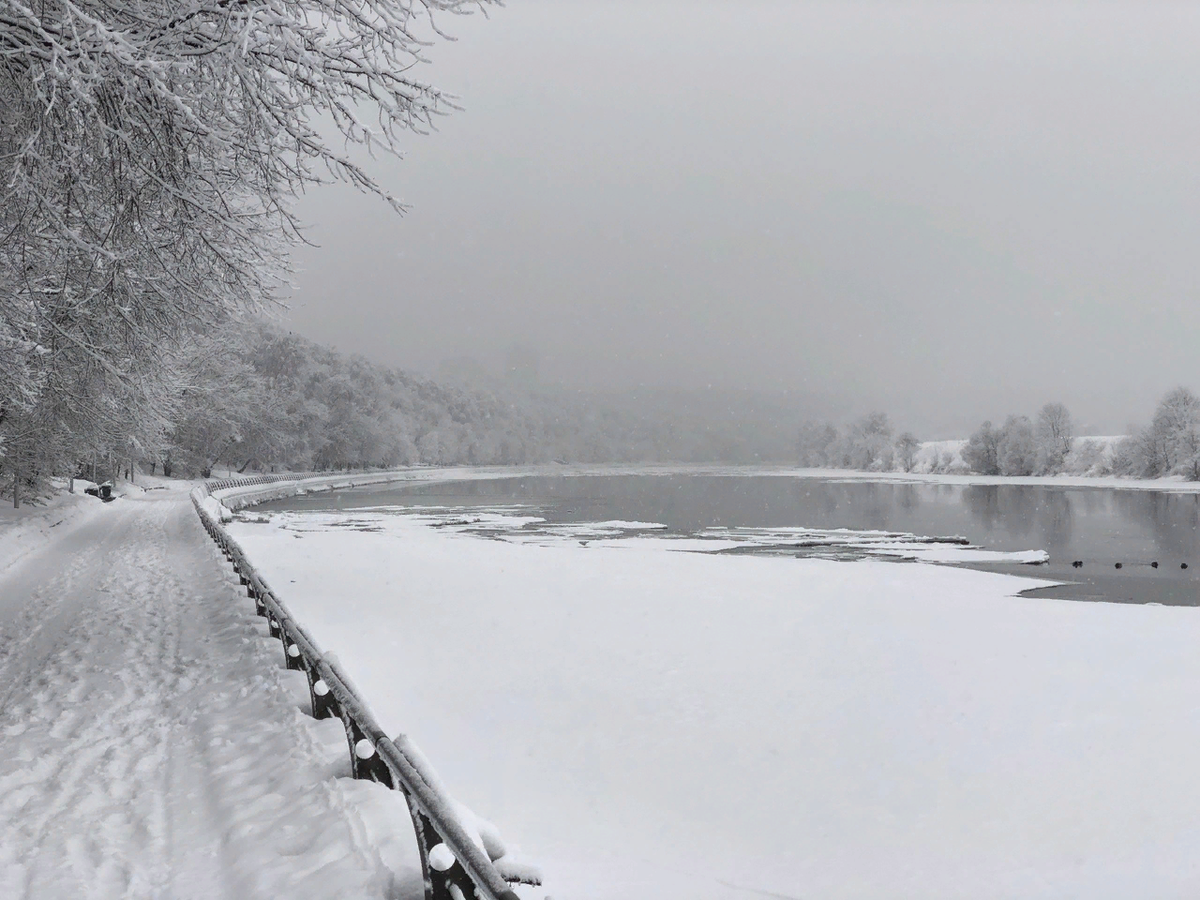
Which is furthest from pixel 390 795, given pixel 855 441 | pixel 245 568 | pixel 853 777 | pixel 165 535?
pixel 855 441

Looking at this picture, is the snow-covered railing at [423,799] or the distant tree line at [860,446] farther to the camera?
the distant tree line at [860,446]

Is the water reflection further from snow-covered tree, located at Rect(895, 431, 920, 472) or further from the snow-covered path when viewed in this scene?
snow-covered tree, located at Rect(895, 431, 920, 472)

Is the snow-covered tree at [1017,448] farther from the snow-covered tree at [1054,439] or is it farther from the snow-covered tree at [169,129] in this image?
the snow-covered tree at [169,129]

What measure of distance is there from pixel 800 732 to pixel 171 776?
234 inches

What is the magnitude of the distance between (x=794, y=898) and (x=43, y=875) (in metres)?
4.41

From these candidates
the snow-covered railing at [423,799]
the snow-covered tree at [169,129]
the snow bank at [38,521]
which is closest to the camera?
the snow-covered railing at [423,799]

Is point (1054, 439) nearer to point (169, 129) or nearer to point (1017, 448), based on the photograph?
point (1017, 448)

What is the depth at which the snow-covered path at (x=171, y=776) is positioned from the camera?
423 centimetres

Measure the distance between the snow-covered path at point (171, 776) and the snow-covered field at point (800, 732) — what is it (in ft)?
4.69

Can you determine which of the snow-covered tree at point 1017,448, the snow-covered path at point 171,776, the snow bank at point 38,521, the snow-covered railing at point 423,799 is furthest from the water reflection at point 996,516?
the snow-covered tree at point 1017,448

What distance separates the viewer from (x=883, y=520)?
1732 inches

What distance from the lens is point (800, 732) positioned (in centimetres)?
874

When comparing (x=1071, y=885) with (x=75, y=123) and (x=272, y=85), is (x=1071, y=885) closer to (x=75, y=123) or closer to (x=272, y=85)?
(x=272, y=85)

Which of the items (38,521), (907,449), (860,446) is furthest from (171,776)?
(860,446)
